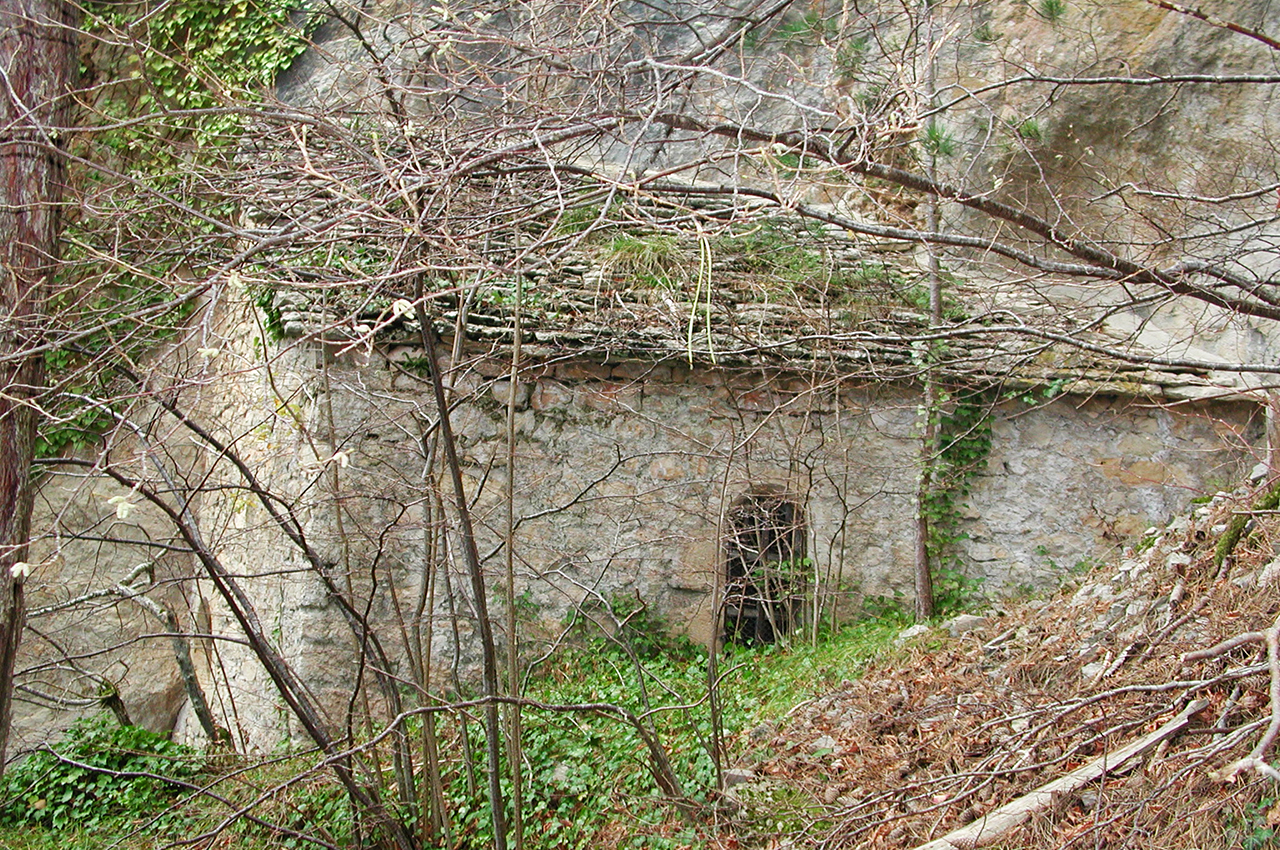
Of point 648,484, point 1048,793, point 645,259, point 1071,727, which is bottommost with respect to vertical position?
point 1048,793

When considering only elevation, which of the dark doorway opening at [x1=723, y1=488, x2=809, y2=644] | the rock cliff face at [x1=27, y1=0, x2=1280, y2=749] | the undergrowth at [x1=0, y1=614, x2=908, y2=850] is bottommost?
the undergrowth at [x1=0, y1=614, x2=908, y2=850]

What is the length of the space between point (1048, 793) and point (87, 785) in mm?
6247

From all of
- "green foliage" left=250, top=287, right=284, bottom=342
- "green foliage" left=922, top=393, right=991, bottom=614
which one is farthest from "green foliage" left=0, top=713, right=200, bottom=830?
"green foliage" left=922, top=393, right=991, bottom=614

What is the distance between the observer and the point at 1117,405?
810 cm

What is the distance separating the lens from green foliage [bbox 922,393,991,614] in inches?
312

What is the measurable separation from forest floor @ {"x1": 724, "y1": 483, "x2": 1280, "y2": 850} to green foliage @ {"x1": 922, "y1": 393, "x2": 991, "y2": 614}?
1.18m

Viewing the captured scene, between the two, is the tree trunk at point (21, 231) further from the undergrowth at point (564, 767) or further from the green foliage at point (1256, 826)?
the green foliage at point (1256, 826)

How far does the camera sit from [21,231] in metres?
3.93

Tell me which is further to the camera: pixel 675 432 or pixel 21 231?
pixel 675 432

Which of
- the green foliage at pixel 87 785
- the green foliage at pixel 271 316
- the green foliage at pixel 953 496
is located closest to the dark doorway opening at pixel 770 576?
the green foliage at pixel 953 496

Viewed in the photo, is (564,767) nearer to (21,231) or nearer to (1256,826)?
(1256,826)

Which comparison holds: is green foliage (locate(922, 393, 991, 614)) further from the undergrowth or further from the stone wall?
the undergrowth

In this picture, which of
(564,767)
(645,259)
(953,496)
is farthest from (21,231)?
(953,496)

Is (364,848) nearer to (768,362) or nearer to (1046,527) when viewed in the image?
(768,362)
